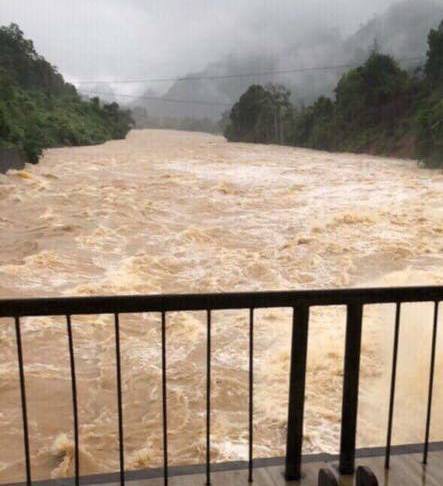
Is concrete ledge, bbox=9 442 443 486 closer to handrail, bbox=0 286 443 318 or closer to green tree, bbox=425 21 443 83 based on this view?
handrail, bbox=0 286 443 318

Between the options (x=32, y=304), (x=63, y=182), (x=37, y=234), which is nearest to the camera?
(x=32, y=304)

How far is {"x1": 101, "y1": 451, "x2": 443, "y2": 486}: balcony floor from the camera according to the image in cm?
238

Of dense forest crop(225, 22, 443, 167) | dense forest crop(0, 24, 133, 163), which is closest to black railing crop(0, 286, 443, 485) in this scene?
dense forest crop(0, 24, 133, 163)

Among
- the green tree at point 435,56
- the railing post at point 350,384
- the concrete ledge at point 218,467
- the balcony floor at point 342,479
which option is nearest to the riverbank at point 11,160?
the concrete ledge at point 218,467

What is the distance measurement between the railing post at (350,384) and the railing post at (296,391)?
0.62 ft

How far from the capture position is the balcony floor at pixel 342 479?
7.81 ft

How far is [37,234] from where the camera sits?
12328mm

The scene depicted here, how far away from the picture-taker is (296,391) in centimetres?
240

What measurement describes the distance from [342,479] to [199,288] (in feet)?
22.7

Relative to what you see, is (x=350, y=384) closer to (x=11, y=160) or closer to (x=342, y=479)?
(x=342, y=479)

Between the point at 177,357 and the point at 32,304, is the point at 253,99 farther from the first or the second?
the point at 32,304

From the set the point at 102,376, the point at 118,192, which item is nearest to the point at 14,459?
the point at 102,376

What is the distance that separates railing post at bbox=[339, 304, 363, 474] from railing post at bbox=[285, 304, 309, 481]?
0.19m

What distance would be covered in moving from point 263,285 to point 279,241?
2935mm
